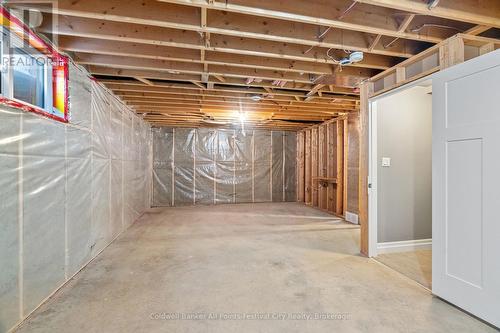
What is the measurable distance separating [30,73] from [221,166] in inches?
211

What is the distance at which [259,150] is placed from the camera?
749cm

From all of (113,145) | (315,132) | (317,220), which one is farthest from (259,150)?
(113,145)

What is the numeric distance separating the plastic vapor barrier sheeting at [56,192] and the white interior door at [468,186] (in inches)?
132

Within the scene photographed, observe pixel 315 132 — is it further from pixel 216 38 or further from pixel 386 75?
pixel 216 38

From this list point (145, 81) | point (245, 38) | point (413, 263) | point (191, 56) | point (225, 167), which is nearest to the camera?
point (245, 38)

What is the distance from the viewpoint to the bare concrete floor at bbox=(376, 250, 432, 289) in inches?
99.7

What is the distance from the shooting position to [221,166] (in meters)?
7.20

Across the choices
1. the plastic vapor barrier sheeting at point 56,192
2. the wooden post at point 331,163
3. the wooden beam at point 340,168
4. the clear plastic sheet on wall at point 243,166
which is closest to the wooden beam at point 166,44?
the plastic vapor barrier sheeting at point 56,192

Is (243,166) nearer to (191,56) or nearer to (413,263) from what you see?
(191,56)

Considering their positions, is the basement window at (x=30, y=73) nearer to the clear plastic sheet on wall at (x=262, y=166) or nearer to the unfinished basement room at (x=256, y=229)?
the unfinished basement room at (x=256, y=229)

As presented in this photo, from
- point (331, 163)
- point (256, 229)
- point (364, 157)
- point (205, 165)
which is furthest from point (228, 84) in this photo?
point (205, 165)

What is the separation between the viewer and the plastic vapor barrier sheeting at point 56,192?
1.68 m

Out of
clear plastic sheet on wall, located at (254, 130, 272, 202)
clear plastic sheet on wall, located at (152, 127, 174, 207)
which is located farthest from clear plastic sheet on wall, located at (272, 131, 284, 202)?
clear plastic sheet on wall, located at (152, 127, 174, 207)

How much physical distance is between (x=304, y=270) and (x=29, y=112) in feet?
9.47
